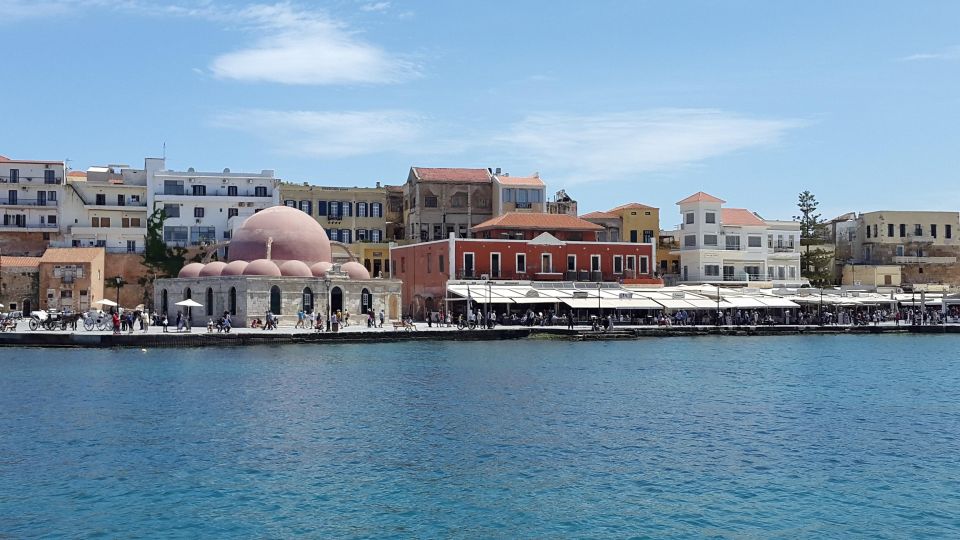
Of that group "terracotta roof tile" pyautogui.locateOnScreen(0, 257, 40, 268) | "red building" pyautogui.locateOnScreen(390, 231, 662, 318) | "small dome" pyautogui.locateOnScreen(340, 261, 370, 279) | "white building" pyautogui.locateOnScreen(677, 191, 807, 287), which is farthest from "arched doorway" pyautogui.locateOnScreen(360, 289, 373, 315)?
"white building" pyautogui.locateOnScreen(677, 191, 807, 287)

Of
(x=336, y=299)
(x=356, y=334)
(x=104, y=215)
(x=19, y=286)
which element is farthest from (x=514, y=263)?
(x=19, y=286)

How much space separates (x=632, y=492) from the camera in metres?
15.4

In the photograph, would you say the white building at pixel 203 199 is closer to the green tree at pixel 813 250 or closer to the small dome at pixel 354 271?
the small dome at pixel 354 271

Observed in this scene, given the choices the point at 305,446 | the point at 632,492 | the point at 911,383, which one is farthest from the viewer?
the point at 911,383

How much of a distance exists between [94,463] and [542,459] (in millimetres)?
7857

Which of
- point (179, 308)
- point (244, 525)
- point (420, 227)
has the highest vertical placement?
point (420, 227)

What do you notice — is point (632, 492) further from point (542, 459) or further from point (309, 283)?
point (309, 283)

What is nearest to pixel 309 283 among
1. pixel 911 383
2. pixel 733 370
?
pixel 733 370

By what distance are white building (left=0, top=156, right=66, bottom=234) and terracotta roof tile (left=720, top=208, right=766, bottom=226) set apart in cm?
4184

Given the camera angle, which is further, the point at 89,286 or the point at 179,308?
the point at 89,286

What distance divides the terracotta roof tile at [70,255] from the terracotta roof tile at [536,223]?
71.0 ft

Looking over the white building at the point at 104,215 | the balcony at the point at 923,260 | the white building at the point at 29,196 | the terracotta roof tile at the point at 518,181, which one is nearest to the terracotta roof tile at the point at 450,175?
the terracotta roof tile at the point at 518,181

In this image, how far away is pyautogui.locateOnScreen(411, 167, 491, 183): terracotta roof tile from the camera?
6206 centimetres

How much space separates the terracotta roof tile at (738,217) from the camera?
6231 centimetres
